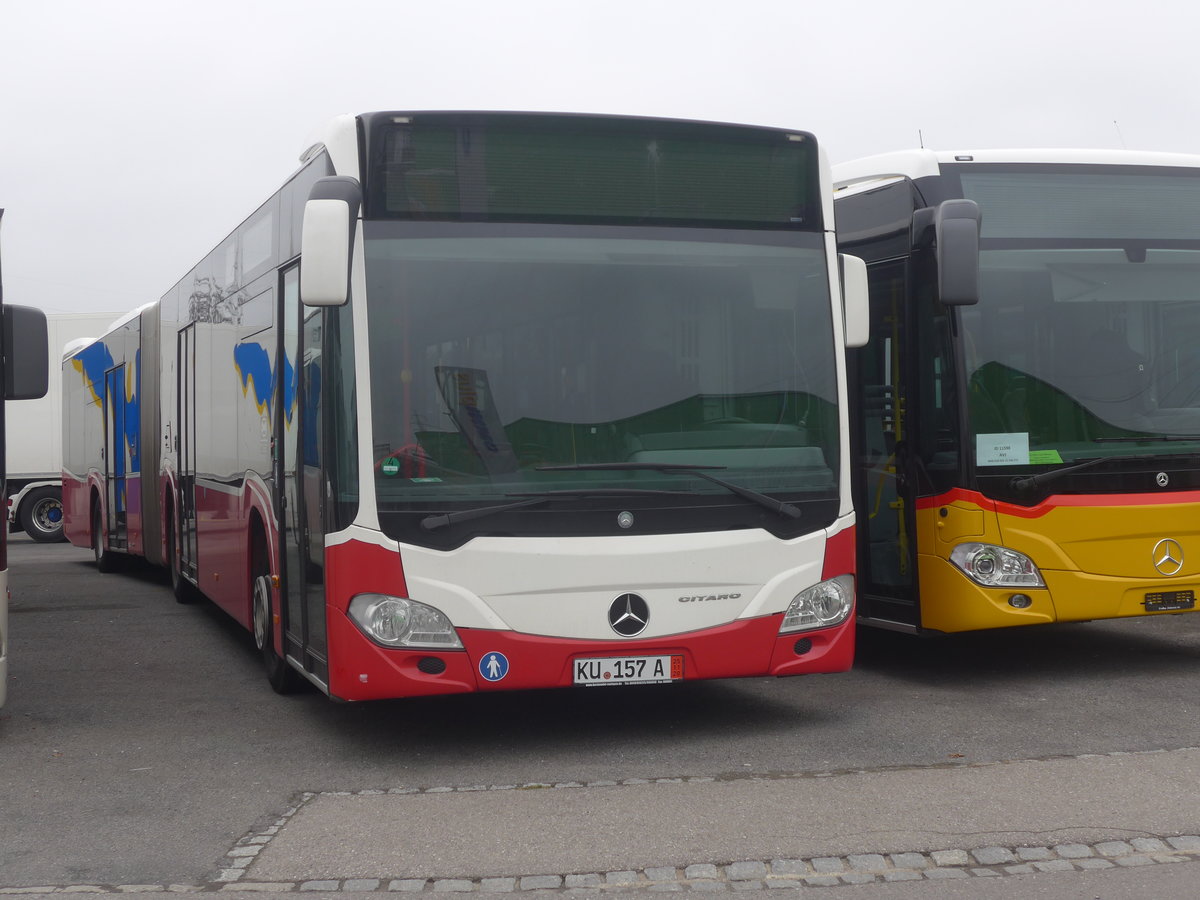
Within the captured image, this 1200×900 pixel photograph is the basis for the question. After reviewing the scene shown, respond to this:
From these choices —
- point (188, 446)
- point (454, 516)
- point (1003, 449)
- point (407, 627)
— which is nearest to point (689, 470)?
point (454, 516)

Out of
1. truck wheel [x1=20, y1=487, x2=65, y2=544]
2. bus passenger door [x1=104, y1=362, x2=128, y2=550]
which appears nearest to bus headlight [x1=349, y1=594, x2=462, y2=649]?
bus passenger door [x1=104, y1=362, x2=128, y2=550]

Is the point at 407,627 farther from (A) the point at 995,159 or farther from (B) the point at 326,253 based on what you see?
(A) the point at 995,159

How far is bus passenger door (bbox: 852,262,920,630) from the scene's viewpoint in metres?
9.07

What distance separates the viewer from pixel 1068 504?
8.67 m

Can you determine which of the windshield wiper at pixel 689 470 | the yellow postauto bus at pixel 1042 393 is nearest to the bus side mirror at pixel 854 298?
the yellow postauto bus at pixel 1042 393

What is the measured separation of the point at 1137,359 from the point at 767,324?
2.78 m

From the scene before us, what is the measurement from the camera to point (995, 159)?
8.95 metres

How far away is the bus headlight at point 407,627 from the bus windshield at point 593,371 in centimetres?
33

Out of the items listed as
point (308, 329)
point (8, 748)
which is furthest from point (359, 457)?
point (8, 748)

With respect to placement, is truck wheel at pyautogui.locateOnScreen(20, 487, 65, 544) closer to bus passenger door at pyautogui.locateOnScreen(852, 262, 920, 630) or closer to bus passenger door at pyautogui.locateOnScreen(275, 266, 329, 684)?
bus passenger door at pyautogui.locateOnScreen(275, 266, 329, 684)

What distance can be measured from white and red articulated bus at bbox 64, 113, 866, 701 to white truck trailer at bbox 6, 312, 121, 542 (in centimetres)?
1910

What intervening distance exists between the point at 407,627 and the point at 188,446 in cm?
593

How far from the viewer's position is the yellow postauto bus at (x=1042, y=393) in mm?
8648

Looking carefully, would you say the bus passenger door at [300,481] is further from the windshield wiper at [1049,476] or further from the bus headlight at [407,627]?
the windshield wiper at [1049,476]
